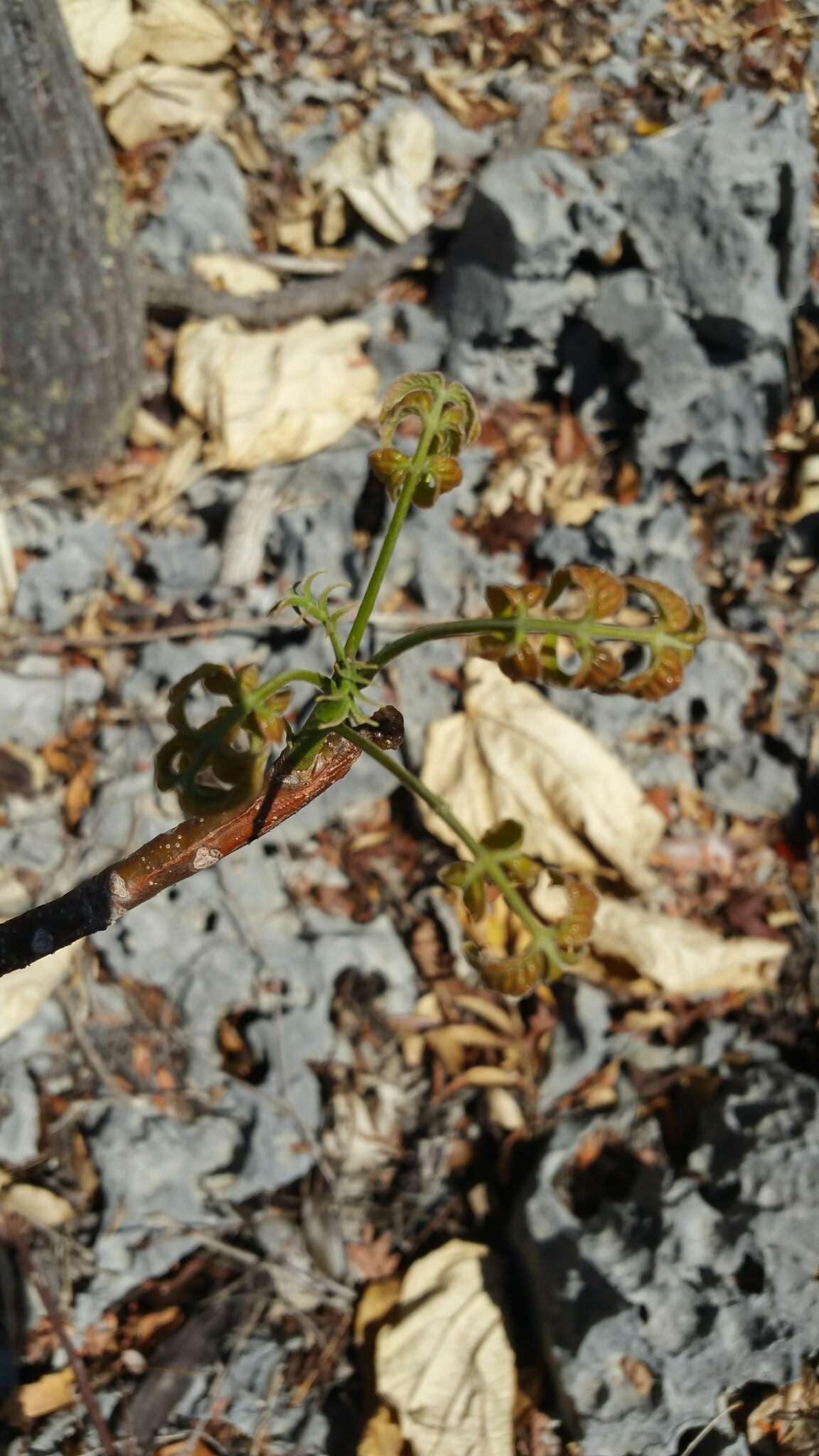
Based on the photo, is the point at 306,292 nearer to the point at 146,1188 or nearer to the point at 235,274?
the point at 235,274

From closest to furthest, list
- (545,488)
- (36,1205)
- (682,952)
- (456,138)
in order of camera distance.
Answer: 1. (36,1205)
2. (682,952)
3. (545,488)
4. (456,138)

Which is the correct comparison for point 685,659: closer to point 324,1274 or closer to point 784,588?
point 324,1274

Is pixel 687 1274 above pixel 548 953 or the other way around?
the other way around

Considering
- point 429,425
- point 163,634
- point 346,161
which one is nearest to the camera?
point 429,425

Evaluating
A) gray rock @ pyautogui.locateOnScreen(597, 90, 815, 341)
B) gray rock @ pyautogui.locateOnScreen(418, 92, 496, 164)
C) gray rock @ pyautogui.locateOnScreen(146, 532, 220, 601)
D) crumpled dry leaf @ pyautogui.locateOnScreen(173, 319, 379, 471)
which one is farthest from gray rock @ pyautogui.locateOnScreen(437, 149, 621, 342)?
gray rock @ pyautogui.locateOnScreen(146, 532, 220, 601)

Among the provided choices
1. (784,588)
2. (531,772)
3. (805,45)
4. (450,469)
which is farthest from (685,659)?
(805,45)

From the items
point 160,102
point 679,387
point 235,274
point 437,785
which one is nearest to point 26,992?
point 437,785

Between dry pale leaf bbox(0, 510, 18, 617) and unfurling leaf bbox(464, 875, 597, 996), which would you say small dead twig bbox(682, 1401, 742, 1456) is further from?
dry pale leaf bbox(0, 510, 18, 617)
